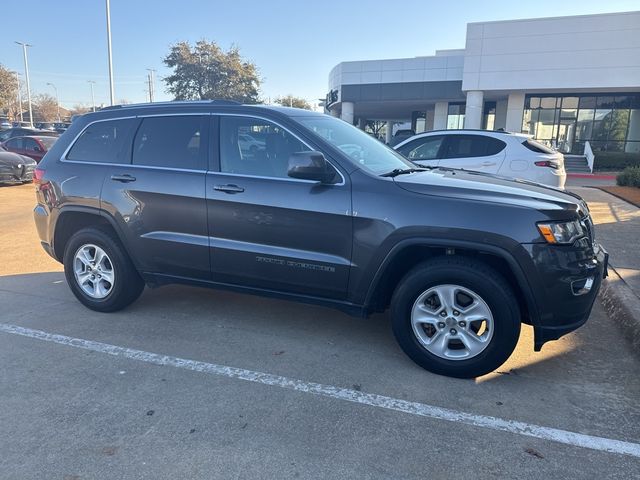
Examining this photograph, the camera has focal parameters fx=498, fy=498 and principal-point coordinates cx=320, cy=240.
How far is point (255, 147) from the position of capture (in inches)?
161

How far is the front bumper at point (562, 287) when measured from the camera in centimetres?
322

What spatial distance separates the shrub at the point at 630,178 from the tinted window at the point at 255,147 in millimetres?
13756

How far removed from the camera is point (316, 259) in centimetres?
374

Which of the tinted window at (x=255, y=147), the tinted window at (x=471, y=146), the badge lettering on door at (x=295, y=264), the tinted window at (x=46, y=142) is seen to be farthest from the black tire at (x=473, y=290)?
the tinted window at (x=46, y=142)

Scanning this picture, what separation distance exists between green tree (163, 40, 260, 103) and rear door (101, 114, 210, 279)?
43332mm

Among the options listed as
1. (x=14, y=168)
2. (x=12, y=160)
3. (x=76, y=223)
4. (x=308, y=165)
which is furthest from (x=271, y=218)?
(x=12, y=160)

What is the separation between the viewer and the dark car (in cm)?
333

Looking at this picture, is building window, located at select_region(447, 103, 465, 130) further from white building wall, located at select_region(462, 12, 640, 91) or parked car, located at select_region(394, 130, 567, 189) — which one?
parked car, located at select_region(394, 130, 567, 189)

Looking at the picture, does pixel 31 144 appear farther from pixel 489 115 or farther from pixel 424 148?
pixel 489 115

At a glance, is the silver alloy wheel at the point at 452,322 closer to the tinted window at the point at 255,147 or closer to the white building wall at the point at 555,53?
the tinted window at the point at 255,147

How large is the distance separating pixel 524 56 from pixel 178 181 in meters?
25.2

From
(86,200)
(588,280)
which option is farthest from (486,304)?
(86,200)

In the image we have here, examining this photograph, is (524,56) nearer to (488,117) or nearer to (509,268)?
(488,117)

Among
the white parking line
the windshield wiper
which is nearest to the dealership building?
the windshield wiper
